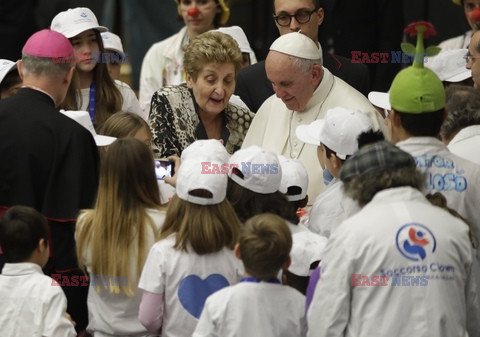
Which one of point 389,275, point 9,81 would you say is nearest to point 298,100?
point 9,81

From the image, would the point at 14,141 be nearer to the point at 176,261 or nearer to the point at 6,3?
the point at 176,261

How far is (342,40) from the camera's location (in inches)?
437

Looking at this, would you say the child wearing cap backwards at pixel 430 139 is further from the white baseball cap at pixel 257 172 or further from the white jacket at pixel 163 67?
the white jacket at pixel 163 67

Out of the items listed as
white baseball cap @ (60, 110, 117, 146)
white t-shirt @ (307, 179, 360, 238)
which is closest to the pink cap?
white baseball cap @ (60, 110, 117, 146)

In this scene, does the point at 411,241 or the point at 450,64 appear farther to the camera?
the point at 450,64

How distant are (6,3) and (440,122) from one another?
6263mm

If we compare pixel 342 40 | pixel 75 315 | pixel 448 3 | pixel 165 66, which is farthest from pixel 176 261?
Result: pixel 448 3

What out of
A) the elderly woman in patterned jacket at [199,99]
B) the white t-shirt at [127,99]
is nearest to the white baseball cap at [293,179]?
the elderly woman in patterned jacket at [199,99]

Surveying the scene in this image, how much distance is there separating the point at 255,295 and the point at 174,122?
7.72ft

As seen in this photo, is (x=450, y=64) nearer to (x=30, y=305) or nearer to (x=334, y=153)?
(x=334, y=153)

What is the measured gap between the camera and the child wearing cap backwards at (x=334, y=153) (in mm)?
6199

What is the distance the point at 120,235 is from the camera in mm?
5902

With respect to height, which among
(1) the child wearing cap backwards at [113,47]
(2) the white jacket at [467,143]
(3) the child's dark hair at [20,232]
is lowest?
(3) the child's dark hair at [20,232]

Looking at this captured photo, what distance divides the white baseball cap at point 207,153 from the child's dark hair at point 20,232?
796 mm
